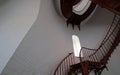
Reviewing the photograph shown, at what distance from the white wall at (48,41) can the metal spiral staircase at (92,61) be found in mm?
329

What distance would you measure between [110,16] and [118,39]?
2527mm

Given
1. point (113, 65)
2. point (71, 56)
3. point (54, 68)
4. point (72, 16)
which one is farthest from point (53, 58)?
point (113, 65)

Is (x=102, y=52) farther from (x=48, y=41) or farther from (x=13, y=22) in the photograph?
(x=13, y=22)

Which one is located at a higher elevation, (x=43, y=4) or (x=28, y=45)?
(x=43, y=4)

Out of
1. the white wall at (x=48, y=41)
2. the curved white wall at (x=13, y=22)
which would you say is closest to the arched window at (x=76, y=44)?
the white wall at (x=48, y=41)

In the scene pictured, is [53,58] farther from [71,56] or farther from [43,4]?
[43,4]

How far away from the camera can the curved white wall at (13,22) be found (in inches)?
208

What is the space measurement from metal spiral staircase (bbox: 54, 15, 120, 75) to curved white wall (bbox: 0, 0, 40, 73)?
233 centimetres

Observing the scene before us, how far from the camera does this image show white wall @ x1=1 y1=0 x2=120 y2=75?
18.3ft

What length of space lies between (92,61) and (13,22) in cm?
357

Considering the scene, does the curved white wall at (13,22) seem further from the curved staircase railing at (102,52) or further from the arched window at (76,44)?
the arched window at (76,44)

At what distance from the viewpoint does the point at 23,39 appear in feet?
18.1

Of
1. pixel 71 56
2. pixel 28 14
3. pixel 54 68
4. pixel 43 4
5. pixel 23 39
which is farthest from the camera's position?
pixel 71 56

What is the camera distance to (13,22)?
5742mm
